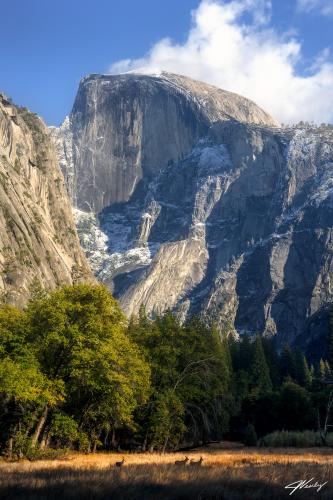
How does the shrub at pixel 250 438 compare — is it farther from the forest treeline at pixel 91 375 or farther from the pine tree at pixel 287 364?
the pine tree at pixel 287 364

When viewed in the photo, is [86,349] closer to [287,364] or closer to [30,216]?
[30,216]

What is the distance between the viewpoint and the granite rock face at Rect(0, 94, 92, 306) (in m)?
108

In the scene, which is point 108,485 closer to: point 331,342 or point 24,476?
point 24,476

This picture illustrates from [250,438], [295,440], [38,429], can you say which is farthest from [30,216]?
[38,429]

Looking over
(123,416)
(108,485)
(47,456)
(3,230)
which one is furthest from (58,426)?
(3,230)

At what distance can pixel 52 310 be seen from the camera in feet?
106

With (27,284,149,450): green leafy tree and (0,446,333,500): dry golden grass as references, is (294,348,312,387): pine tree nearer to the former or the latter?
(27,284,149,450): green leafy tree

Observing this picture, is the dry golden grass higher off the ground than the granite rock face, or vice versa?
the granite rock face

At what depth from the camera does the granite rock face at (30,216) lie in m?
108

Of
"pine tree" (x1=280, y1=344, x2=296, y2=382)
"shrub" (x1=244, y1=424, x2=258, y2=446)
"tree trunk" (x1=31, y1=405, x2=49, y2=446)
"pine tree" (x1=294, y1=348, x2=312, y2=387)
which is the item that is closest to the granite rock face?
"shrub" (x1=244, y1=424, x2=258, y2=446)

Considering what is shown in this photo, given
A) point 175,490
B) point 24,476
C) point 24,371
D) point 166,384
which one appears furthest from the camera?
point 166,384

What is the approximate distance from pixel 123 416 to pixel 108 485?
22617 millimetres

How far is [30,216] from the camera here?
13038 centimetres

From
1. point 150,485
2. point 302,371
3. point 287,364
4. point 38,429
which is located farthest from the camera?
point 287,364
